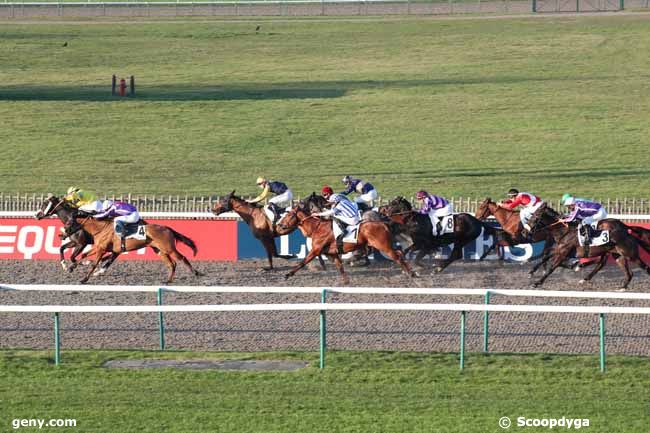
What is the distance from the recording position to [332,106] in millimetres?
38156

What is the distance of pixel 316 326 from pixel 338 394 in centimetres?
347

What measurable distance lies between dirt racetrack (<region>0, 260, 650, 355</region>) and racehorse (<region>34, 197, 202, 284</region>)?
38cm

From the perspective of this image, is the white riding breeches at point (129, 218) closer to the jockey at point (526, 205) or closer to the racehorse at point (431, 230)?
the racehorse at point (431, 230)

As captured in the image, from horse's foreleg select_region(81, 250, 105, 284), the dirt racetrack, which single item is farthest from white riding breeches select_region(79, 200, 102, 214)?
the dirt racetrack

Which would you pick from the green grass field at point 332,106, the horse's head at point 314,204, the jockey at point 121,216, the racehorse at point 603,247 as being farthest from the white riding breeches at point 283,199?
the green grass field at point 332,106

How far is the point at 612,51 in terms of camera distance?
46.0 meters

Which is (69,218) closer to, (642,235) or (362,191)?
(362,191)

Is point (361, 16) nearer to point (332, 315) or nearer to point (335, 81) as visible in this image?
point (335, 81)

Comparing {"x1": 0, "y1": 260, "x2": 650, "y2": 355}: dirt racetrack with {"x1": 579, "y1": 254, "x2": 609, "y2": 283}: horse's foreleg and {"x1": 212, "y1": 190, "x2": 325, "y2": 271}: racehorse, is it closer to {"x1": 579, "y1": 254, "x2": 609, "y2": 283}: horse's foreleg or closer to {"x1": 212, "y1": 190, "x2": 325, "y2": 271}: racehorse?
{"x1": 579, "y1": 254, "x2": 609, "y2": 283}: horse's foreleg

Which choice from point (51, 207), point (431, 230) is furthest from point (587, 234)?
point (51, 207)

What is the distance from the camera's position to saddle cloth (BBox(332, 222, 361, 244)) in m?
19.0

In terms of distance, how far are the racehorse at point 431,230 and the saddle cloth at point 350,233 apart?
1449 millimetres

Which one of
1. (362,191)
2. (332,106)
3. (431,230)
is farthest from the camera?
(332,106)

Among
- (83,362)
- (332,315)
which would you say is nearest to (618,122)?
(332,315)
